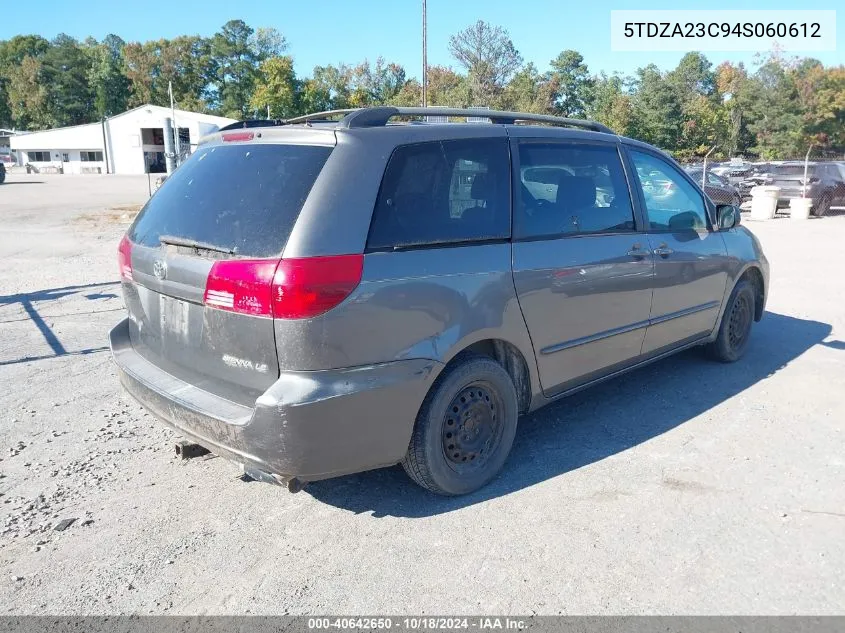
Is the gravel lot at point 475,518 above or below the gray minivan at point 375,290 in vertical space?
below

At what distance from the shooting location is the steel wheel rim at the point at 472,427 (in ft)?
11.2

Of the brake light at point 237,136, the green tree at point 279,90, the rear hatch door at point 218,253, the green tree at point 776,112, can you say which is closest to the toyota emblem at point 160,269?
the rear hatch door at point 218,253

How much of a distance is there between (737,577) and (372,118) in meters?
2.71

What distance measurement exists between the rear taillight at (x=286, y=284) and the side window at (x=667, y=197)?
2.64 metres

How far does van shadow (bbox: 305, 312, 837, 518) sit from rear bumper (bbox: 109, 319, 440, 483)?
0.49 metres

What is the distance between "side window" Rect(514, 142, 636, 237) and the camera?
369cm

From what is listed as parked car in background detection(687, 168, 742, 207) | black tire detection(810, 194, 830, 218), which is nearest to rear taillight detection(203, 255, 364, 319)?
parked car in background detection(687, 168, 742, 207)

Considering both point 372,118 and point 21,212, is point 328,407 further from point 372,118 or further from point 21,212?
point 21,212

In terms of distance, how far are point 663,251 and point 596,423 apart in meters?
1.30

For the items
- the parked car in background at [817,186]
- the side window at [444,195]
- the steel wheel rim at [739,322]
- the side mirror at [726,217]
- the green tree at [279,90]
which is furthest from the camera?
the green tree at [279,90]

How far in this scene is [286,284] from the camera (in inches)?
106

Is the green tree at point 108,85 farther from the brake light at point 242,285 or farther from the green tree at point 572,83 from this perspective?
the brake light at point 242,285

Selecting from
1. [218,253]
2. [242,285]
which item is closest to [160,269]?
[218,253]

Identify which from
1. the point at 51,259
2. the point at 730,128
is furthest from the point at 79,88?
the point at 51,259
